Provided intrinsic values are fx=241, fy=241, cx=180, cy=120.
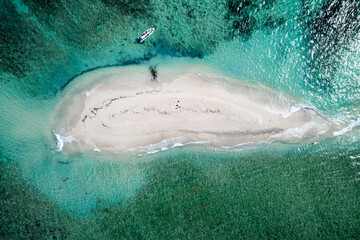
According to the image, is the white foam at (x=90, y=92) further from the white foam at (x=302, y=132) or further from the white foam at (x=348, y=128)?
A: the white foam at (x=348, y=128)

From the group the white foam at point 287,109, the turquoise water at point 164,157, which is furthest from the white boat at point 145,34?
the white foam at point 287,109

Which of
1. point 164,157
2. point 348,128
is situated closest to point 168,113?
point 164,157

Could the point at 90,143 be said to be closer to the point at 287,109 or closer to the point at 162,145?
the point at 162,145

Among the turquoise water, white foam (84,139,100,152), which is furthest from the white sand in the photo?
the turquoise water

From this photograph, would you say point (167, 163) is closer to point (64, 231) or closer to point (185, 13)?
point (64, 231)

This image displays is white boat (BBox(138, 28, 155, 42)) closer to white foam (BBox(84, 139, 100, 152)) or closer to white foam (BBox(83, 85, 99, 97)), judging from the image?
white foam (BBox(83, 85, 99, 97))
